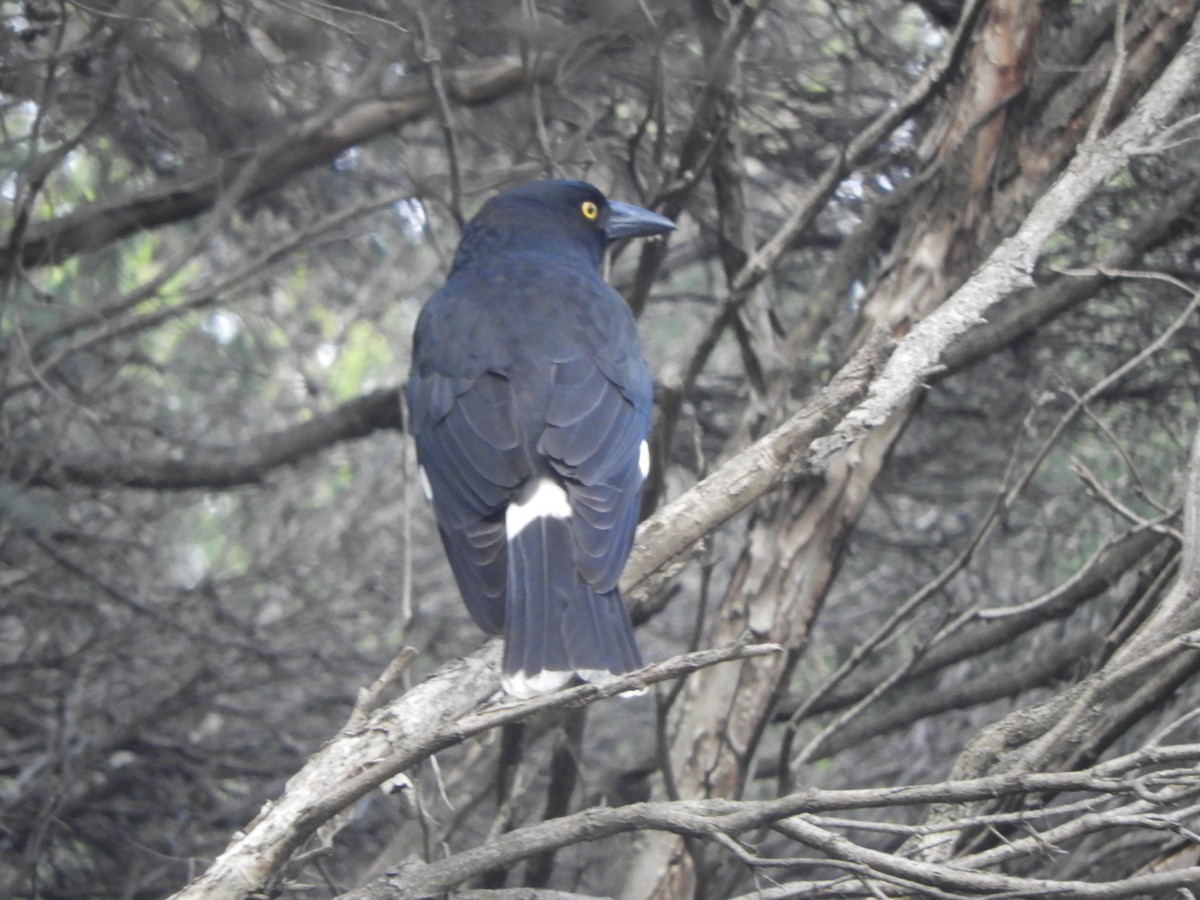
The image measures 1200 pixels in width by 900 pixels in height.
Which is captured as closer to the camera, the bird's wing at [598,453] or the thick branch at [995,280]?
the thick branch at [995,280]

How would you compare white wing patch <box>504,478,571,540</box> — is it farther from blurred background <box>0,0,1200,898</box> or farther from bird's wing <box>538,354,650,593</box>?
blurred background <box>0,0,1200,898</box>

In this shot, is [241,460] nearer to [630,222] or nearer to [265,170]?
[265,170]

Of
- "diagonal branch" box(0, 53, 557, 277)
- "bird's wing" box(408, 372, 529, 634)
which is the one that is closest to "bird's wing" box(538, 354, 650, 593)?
"bird's wing" box(408, 372, 529, 634)

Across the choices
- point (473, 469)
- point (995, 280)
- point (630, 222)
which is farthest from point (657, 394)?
point (995, 280)

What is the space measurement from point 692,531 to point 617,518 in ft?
0.63

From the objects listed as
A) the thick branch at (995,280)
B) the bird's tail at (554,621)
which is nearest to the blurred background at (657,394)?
the thick branch at (995,280)

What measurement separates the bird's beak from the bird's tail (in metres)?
1.39

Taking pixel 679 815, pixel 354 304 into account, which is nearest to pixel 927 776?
pixel 679 815

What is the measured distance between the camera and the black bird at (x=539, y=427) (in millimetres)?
3156

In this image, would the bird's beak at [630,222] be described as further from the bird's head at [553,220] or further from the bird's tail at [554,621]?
the bird's tail at [554,621]

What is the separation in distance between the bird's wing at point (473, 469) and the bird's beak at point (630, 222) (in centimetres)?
91

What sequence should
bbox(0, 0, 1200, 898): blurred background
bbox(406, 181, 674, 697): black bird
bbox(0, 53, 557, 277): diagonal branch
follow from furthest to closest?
1. bbox(0, 53, 557, 277): diagonal branch
2. bbox(0, 0, 1200, 898): blurred background
3. bbox(406, 181, 674, 697): black bird

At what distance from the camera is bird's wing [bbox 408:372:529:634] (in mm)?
3340

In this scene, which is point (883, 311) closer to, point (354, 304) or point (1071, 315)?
point (1071, 315)
